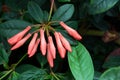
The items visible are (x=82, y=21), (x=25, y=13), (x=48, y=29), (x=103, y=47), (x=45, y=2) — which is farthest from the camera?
(x=103, y=47)

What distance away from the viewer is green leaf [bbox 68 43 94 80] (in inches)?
41.6

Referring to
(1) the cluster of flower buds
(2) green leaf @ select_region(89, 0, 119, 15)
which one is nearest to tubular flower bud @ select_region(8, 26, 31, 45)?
(1) the cluster of flower buds

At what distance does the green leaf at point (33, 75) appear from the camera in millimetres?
1177

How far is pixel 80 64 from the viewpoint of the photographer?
1.09 metres

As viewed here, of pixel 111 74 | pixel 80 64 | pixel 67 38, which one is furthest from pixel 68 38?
pixel 111 74

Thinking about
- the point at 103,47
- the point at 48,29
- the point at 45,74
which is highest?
the point at 48,29

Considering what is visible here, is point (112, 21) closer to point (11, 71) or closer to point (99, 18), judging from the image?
point (99, 18)

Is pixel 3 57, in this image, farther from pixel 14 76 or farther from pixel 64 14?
pixel 64 14

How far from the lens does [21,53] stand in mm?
1488

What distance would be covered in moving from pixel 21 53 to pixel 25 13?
0.21 m

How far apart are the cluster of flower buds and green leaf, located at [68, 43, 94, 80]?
5 centimetres

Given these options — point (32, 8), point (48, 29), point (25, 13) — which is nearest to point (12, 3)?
point (25, 13)

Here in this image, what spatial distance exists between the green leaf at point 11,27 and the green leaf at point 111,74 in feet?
1.13

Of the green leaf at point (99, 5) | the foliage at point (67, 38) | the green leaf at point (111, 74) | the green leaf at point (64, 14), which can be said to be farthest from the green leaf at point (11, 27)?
the green leaf at point (111, 74)
